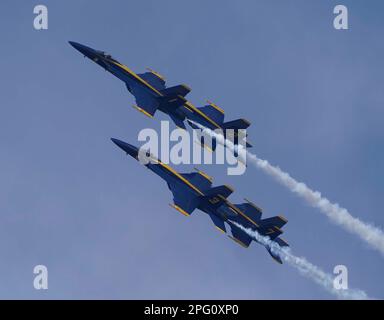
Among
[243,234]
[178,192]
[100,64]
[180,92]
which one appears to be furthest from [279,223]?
[100,64]

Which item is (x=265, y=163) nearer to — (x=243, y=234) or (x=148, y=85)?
(x=243, y=234)

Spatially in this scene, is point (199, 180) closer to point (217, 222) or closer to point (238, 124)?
point (217, 222)

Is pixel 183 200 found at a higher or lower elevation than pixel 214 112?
lower

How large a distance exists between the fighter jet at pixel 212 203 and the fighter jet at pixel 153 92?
24.7 feet

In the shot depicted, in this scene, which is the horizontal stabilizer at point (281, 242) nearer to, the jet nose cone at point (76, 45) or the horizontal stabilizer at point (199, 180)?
the horizontal stabilizer at point (199, 180)

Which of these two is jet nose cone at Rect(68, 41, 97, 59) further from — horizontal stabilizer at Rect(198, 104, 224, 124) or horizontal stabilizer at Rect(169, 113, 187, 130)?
horizontal stabilizer at Rect(198, 104, 224, 124)

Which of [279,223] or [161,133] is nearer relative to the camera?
[161,133]

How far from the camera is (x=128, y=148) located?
11856 cm

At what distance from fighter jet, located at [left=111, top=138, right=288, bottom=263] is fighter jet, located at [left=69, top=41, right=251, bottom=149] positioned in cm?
753

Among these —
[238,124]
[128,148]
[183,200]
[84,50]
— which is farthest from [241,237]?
[84,50]

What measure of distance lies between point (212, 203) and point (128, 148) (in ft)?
46.1

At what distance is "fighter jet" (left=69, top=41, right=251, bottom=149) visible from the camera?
400 feet

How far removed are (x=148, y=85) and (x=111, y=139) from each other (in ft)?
33.0
